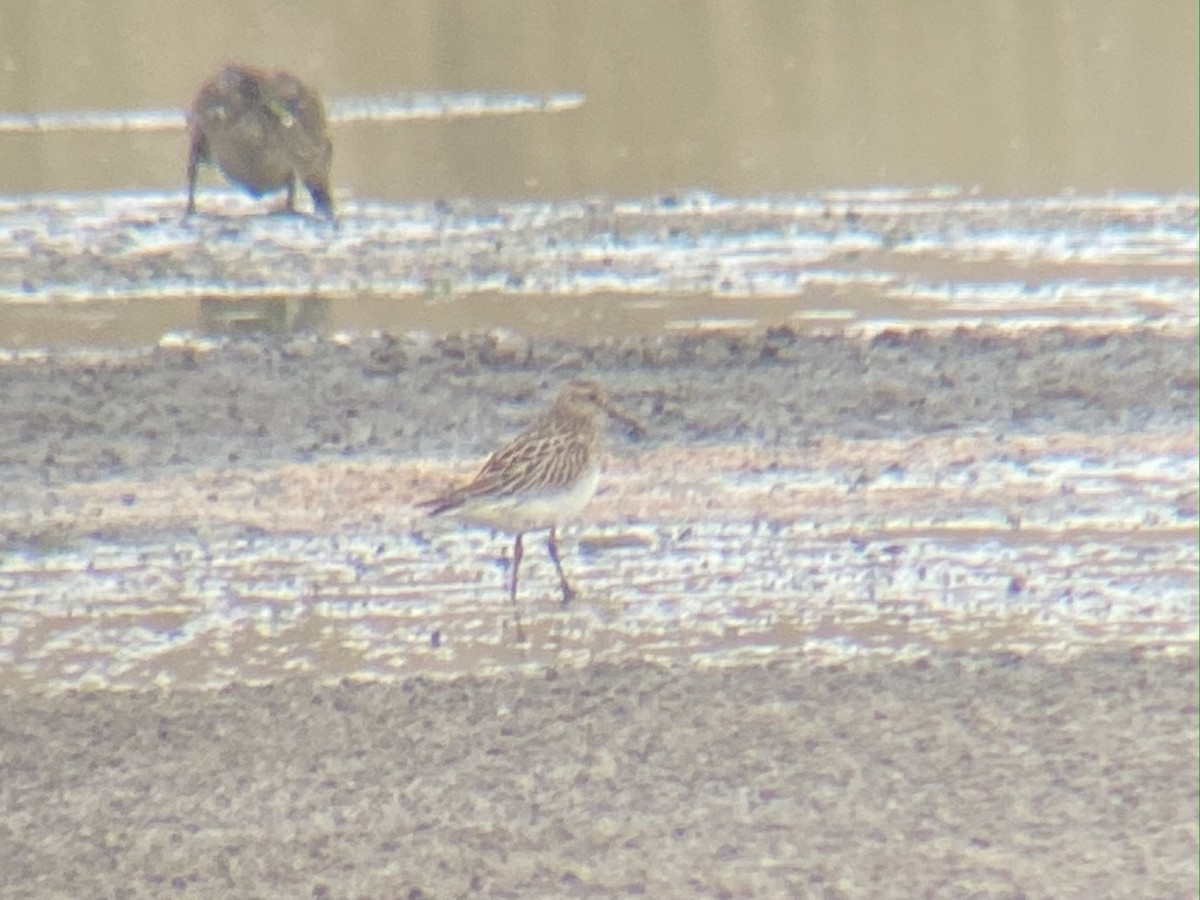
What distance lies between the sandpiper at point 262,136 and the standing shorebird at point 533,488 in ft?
32.4

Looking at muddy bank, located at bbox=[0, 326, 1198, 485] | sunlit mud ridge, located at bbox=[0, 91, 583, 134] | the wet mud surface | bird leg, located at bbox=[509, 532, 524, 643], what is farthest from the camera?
sunlit mud ridge, located at bbox=[0, 91, 583, 134]

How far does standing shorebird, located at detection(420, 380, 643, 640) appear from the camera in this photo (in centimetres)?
931

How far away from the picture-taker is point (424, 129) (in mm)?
24531

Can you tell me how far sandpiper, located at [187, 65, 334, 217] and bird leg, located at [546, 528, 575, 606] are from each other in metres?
9.92

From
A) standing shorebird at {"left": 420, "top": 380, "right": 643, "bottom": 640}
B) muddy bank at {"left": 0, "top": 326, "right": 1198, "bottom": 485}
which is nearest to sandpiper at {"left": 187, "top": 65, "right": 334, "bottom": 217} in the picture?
muddy bank at {"left": 0, "top": 326, "right": 1198, "bottom": 485}

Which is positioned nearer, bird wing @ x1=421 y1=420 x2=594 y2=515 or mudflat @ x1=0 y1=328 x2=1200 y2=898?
mudflat @ x1=0 y1=328 x2=1200 y2=898

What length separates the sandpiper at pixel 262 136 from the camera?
19.3 meters

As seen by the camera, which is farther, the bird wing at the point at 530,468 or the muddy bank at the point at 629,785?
the bird wing at the point at 530,468

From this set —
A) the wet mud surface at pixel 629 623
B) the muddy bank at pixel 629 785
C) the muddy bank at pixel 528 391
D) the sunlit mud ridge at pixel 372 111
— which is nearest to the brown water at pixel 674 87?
the sunlit mud ridge at pixel 372 111

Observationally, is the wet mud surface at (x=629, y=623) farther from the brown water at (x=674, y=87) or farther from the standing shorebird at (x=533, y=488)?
the brown water at (x=674, y=87)

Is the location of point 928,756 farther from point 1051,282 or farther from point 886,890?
point 1051,282

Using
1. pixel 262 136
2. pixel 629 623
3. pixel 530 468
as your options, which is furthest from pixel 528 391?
pixel 262 136

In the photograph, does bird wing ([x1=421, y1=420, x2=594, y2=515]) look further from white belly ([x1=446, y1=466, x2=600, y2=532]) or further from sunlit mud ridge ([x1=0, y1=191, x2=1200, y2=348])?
sunlit mud ridge ([x1=0, y1=191, x2=1200, y2=348])

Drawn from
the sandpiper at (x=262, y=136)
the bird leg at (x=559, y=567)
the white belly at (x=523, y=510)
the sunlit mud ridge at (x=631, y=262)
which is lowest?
the bird leg at (x=559, y=567)
